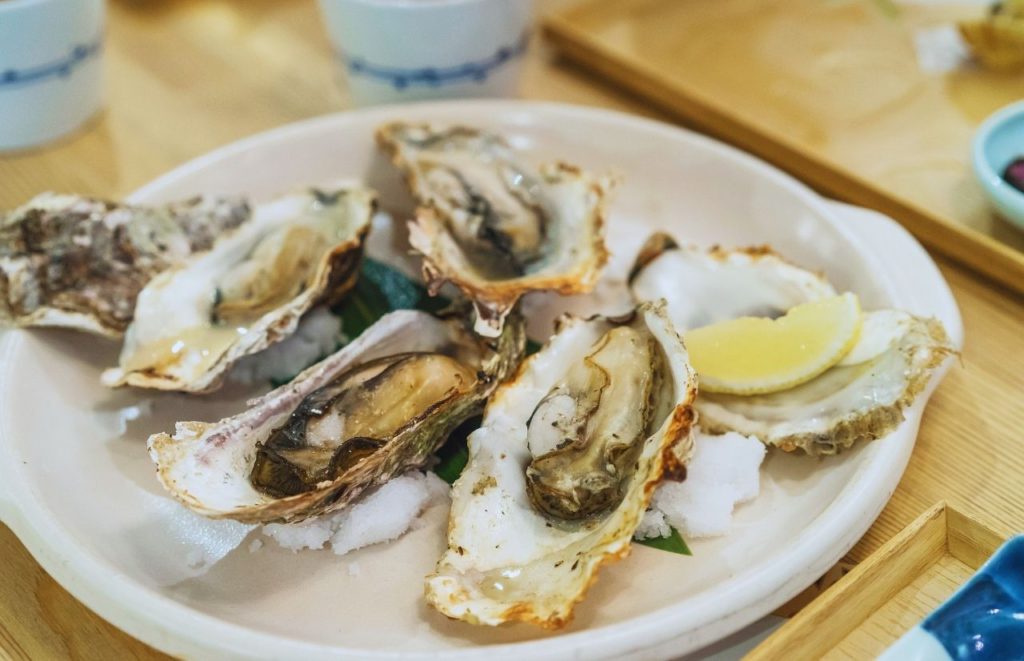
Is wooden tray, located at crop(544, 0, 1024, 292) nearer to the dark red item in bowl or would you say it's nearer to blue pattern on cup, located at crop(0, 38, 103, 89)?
the dark red item in bowl

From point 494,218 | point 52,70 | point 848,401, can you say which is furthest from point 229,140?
point 848,401

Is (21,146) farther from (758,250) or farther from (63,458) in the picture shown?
(758,250)

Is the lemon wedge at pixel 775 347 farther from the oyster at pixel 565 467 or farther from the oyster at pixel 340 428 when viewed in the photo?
the oyster at pixel 340 428

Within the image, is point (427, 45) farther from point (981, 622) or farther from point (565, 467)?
point (981, 622)

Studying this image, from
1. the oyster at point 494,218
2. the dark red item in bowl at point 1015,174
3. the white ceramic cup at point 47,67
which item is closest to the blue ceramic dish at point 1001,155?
the dark red item in bowl at point 1015,174

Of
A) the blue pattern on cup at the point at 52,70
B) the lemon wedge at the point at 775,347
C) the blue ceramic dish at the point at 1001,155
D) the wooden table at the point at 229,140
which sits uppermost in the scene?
the blue ceramic dish at the point at 1001,155

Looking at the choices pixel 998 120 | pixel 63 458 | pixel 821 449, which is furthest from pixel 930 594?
pixel 63 458

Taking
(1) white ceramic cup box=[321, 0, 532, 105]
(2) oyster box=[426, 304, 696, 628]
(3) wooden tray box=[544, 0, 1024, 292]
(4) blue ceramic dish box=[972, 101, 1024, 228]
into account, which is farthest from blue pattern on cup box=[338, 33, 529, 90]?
(4) blue ceramic dish box=[972, 101, 1024, 228]
